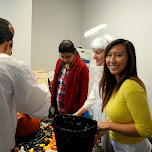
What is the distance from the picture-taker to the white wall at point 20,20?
2.86m

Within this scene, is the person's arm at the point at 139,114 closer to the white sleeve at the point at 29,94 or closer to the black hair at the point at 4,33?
the white sleeve at the point at 29,94

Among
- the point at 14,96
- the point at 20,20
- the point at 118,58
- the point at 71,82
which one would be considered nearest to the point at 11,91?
the point at 14,96

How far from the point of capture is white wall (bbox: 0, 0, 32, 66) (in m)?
2.86

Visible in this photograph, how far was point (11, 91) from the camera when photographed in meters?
1.00

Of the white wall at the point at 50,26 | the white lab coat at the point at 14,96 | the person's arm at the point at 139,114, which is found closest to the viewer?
the person's arm at the point at 139,114

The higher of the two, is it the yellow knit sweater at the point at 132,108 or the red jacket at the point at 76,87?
the yellow knit sweater at the point at 132,108

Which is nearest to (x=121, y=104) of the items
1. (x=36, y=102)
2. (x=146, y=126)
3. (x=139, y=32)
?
(x=146, y=126)

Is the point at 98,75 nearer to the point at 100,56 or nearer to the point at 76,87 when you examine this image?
the point at 100,56

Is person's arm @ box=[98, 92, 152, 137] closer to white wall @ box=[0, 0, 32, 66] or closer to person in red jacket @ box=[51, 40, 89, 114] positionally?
person in red jacket @ box=[51, 40, 89, 114]

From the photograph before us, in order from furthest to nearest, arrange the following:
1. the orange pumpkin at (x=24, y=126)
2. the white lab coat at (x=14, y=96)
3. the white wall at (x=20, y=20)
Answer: the white wall at (x=20, y=20)
the orange pumpkin at (x=24, y=126)
the white lab coat at (x=14, y=96)

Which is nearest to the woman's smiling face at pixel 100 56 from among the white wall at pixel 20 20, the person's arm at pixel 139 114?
the person's arm at pixel 139 114

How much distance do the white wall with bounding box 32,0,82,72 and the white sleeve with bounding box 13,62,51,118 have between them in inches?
109

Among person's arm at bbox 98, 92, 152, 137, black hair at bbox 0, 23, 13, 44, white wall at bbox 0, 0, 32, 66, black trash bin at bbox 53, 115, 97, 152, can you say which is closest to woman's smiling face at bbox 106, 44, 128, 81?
person's arm at bbox 98, 92, 152, 137

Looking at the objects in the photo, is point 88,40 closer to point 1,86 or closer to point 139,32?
point 139,32
